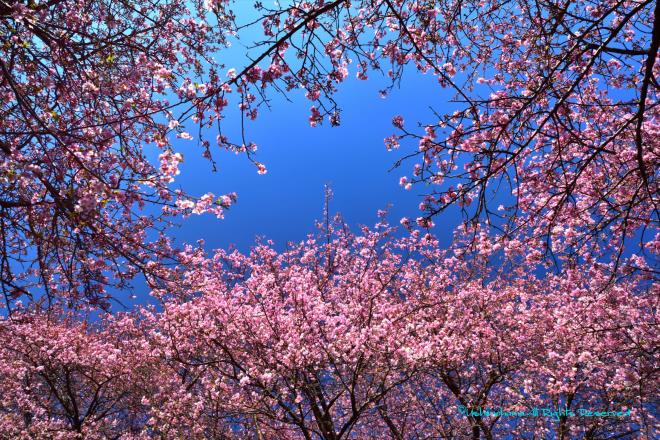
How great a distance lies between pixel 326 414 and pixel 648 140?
798 centimetres

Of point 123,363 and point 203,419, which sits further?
point 123,363

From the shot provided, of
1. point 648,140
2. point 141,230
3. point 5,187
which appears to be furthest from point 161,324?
point 648,140

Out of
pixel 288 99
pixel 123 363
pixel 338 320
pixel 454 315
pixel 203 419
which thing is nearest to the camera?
pixel 288 99

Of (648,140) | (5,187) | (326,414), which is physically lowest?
(326,414)

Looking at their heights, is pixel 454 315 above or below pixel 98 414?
above

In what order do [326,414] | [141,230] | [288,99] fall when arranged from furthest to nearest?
1. [326,414]
2. [141,230]
3. [288,99]

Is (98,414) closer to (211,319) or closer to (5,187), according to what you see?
(211,319)

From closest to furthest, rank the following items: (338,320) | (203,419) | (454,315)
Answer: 1. (338,320)
2. (203,419)
3. (454,315)

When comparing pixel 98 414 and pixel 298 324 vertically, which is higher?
pixel 298 324

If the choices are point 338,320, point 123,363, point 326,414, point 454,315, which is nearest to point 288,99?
point 338,320

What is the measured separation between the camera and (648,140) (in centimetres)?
661

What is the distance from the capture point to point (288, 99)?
4383mm

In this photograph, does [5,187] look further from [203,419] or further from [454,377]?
[454,377]

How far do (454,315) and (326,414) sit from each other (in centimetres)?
547
